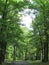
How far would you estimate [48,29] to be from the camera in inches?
1222

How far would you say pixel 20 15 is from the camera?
29750mm

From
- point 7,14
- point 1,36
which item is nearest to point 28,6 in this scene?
point 7,14

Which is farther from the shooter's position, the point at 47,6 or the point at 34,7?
the point at 34,7

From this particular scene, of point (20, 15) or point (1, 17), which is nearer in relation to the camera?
point (1, 17)

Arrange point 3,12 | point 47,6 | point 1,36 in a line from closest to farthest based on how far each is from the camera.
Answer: point 1,36, point 3,12, point 47,6

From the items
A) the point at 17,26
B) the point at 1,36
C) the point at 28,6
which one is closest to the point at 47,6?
the point at 28,6

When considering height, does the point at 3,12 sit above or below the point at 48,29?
above

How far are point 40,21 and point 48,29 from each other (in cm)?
259

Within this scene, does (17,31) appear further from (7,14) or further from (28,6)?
(28,6)

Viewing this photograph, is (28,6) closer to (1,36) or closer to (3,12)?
(3,12)

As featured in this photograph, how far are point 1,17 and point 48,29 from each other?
7.43 m

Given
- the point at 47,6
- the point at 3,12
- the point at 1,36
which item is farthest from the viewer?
the point at 47,6

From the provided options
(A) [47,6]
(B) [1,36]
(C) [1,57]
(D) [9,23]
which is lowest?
(C) [1,57]

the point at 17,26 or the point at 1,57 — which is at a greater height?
the point at 17,26
